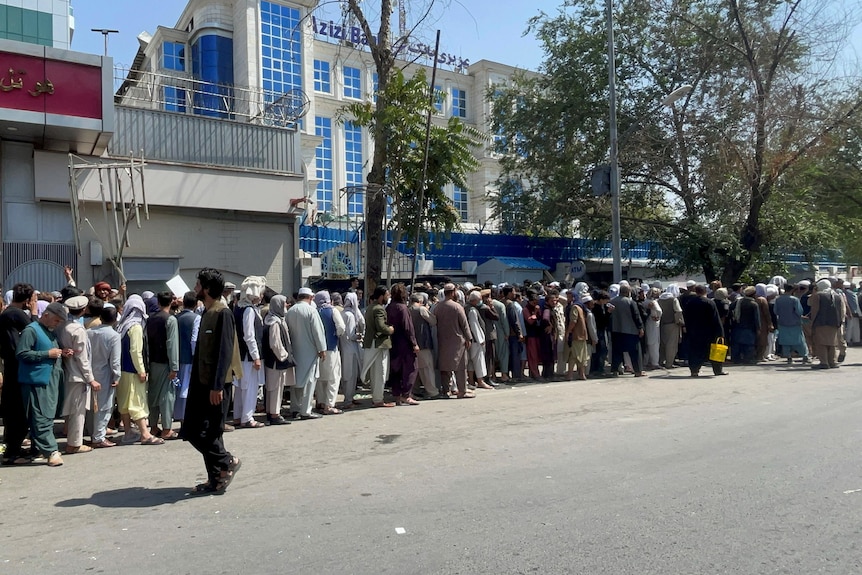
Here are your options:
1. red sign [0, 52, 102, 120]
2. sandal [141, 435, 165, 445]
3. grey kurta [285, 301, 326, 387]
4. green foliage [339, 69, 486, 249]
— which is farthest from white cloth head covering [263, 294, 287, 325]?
red sign [0, 52, 102, 120]

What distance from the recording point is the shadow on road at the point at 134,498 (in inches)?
224

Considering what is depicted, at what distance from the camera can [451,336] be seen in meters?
11.0

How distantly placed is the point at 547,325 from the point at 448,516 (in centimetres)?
806

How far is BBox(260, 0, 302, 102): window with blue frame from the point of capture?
109 ft

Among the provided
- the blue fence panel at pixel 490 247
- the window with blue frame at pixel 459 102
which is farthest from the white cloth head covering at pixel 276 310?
the window with blue frame at pixel 459 102

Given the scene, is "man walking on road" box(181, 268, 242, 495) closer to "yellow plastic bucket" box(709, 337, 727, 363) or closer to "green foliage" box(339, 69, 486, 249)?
"green foliage" box(339, 69, 486, 249)

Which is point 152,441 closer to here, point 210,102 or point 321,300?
point 321,300

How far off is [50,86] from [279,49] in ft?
73.6

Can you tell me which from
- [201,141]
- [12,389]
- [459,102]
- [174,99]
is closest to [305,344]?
[12,389]

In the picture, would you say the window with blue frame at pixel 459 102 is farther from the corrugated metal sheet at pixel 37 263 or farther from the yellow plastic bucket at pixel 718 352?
the yellow plastic bucket at pixel 718 352

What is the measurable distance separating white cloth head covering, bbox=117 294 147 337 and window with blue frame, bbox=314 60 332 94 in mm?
30449

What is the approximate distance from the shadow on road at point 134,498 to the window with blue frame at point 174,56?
109ft

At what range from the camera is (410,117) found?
12.9 metres

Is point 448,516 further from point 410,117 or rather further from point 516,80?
point 516,80
